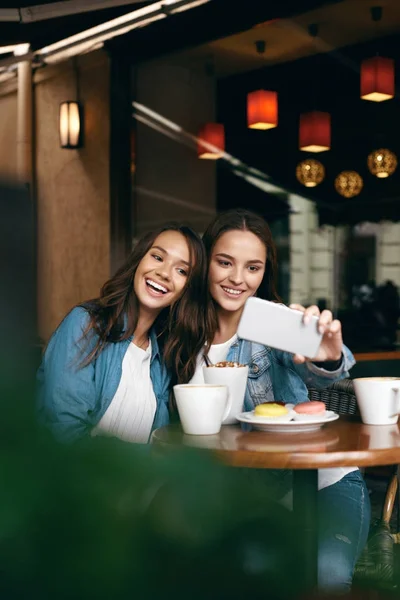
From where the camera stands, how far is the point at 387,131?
8.34 meters

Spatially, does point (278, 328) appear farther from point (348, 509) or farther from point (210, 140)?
point (210, 140)

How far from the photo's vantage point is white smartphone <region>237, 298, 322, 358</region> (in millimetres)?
1575

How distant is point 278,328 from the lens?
1592 mm

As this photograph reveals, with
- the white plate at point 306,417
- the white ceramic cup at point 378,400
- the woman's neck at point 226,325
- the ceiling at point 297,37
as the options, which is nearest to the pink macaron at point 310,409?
the white plate at point 306,417

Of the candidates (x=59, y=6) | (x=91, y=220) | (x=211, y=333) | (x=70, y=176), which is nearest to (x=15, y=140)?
(x=70, y=176)

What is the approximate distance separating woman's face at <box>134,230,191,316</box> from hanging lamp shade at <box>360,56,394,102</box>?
4414mm

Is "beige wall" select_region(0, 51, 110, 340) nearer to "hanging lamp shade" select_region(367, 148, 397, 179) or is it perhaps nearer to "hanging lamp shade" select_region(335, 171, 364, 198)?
"hanging lamp shade" select_region(367, 148, 397, 179)

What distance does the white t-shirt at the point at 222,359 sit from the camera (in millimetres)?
2020

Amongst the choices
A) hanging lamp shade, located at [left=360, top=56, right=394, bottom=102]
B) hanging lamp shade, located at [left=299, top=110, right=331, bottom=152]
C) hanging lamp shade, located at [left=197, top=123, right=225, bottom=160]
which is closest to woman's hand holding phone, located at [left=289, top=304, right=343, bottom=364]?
hanging lamp shade, located at [left=360, top=56, right=394, bottom=102]

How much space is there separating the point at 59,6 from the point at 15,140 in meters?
2.63

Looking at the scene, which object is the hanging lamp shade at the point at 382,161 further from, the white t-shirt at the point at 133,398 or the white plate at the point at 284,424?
the white plate at the point at 284,424

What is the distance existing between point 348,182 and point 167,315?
6.76m

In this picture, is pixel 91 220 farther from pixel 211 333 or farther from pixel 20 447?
Result: pixel 20 447

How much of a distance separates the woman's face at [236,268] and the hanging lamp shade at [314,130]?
16.7 feet
